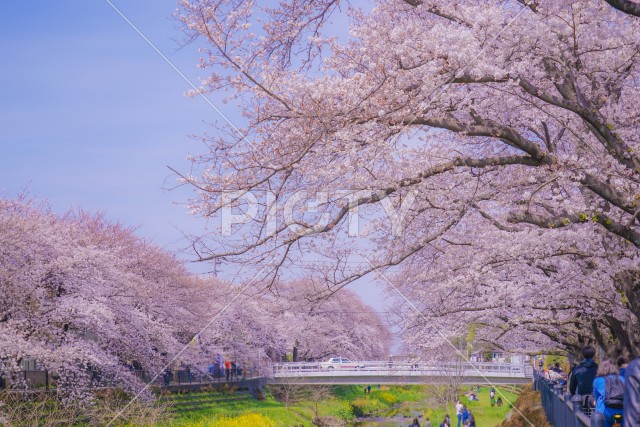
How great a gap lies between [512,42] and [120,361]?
2508 cm

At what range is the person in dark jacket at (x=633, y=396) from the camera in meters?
4.07

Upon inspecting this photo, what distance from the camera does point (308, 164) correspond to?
7.63 m

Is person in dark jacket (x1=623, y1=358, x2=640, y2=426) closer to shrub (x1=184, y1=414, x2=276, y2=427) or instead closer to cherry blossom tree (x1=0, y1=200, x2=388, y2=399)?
cherry blossom tree (x1=0, y1=200, x2=388, y2=399)

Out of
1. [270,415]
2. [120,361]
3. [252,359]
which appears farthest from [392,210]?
[252,359]

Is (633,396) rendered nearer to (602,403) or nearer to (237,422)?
(602,403)

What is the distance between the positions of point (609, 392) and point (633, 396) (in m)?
3.21

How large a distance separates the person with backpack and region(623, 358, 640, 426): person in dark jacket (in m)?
2.72

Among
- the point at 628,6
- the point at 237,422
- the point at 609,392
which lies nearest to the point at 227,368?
the point at 237,422

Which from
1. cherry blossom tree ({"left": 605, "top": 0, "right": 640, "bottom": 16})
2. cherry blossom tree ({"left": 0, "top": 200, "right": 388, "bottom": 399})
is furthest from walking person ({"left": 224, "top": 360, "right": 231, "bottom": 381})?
cherry blossom tree ({"left": 605, "top": 0, "right": 640, "bottom": 16})

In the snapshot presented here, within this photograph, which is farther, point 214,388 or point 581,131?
point 214,388

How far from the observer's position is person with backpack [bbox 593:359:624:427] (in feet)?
22.3

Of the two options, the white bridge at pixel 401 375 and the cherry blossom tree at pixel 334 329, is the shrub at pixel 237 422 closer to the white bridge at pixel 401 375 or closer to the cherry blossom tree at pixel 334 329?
the white bridge at pixel 401 375

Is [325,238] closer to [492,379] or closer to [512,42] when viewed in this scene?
[512,42]

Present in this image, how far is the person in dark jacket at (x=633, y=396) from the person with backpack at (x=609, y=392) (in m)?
2.72
